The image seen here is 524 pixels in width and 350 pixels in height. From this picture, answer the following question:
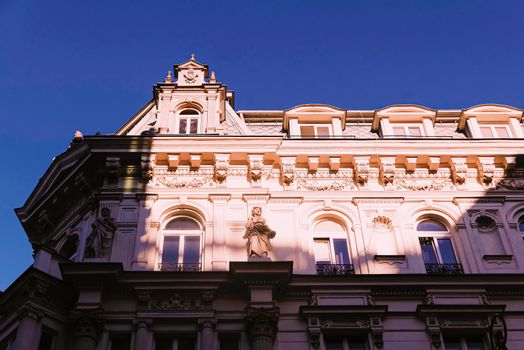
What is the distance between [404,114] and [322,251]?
24.2 feet

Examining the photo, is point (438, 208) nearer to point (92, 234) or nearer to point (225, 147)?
point (225, 147)

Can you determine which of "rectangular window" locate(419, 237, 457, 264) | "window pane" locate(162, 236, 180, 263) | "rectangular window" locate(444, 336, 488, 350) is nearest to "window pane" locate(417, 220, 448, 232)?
"rectangular window" locate(419, 237, 457, 264)

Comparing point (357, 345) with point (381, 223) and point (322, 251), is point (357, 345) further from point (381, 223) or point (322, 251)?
point (381, 223)

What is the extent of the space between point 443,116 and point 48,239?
625 inches

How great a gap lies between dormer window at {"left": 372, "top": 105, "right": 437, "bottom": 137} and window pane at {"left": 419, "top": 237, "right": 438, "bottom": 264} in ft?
17.3

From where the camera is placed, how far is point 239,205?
23.5 meters

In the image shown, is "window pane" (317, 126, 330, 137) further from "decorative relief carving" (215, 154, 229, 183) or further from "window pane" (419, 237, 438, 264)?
"window pane" (419, 237, 438, 264)

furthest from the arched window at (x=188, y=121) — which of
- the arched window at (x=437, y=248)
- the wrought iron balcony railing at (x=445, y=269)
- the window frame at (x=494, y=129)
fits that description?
the window frame at (x=494, y=129)

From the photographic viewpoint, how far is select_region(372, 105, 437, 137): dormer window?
2702 centimetres

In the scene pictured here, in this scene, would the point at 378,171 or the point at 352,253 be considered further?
the point at 378,171

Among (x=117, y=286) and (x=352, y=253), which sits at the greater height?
(x=352, y=253)

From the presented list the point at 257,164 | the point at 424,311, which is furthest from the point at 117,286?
the point at 424,311

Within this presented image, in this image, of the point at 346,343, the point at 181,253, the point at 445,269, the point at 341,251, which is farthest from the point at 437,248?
the point at 181,253

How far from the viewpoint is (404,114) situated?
1070 inches
